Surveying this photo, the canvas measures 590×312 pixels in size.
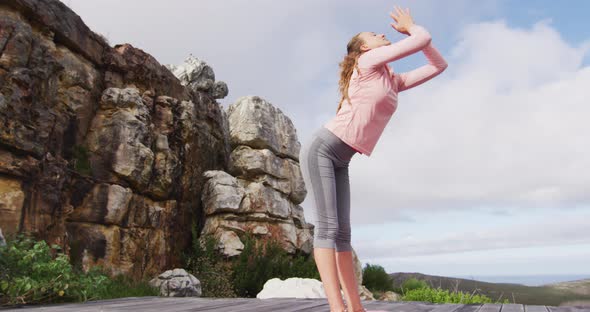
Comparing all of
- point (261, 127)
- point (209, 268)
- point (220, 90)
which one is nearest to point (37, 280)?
point (209, 268)

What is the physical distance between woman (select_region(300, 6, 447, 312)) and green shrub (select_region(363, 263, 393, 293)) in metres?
12.7

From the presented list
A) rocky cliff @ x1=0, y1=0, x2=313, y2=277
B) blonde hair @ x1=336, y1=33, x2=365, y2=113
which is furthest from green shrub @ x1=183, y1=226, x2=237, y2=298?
blonde hair @ x1=336, y1=33, x2=365, y2=113

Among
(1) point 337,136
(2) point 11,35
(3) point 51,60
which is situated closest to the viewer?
(1) point 337,136

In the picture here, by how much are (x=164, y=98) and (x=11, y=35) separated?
4415 mm

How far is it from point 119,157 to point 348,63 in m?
7.67

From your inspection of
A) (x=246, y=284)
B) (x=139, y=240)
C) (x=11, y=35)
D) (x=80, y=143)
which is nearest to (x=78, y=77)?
(x=80, y=143)

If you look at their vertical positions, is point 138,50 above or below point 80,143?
above

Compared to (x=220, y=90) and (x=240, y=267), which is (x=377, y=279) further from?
(x=220, y=90)

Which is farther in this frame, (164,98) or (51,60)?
(164,98)

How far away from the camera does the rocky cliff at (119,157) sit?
7.39m

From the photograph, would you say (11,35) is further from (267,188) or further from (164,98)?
(267,188)

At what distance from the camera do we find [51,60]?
838 centimetres

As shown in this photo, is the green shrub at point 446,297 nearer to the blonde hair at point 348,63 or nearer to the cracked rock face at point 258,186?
the cracked rock face at point 258,186

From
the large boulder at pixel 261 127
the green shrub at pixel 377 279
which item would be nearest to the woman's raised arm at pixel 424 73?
the large boulder at pixel 261 127
